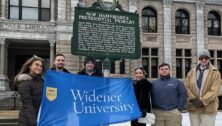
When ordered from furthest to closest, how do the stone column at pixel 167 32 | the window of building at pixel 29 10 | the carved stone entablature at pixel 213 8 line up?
the carved stone entablature at pixel 213 8 < the stone column at pixel 167 32 < the window of building at pixel 29 10

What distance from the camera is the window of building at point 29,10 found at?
27.7 meters

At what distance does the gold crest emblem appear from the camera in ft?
21.7

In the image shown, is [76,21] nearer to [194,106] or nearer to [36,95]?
[194,106]

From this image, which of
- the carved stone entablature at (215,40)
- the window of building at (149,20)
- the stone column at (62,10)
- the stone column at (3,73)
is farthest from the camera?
the carved stone entablature at (215,40)

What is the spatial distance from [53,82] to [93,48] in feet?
16.1

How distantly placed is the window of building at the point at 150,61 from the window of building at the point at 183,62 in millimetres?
1806

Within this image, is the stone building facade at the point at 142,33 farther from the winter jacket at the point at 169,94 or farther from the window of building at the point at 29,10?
the winter jacket at the point at 169,94

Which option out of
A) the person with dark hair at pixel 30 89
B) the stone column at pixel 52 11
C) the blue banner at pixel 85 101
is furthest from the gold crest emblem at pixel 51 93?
the stone column at pixel 52 11

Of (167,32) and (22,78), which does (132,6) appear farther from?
(22,78)

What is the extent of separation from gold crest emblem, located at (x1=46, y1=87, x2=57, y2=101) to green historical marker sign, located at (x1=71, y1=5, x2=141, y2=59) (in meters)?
4.71

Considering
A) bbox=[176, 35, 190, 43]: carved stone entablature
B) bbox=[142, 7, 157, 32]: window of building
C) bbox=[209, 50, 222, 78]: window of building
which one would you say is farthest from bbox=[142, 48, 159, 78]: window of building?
bbox=[209, 50, 222, 78]: window of building

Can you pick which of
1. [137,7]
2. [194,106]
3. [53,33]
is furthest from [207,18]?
[194,106]

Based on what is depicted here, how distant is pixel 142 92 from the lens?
838 centimetres

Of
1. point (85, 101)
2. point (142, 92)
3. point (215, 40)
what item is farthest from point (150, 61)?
point (85, 101)
